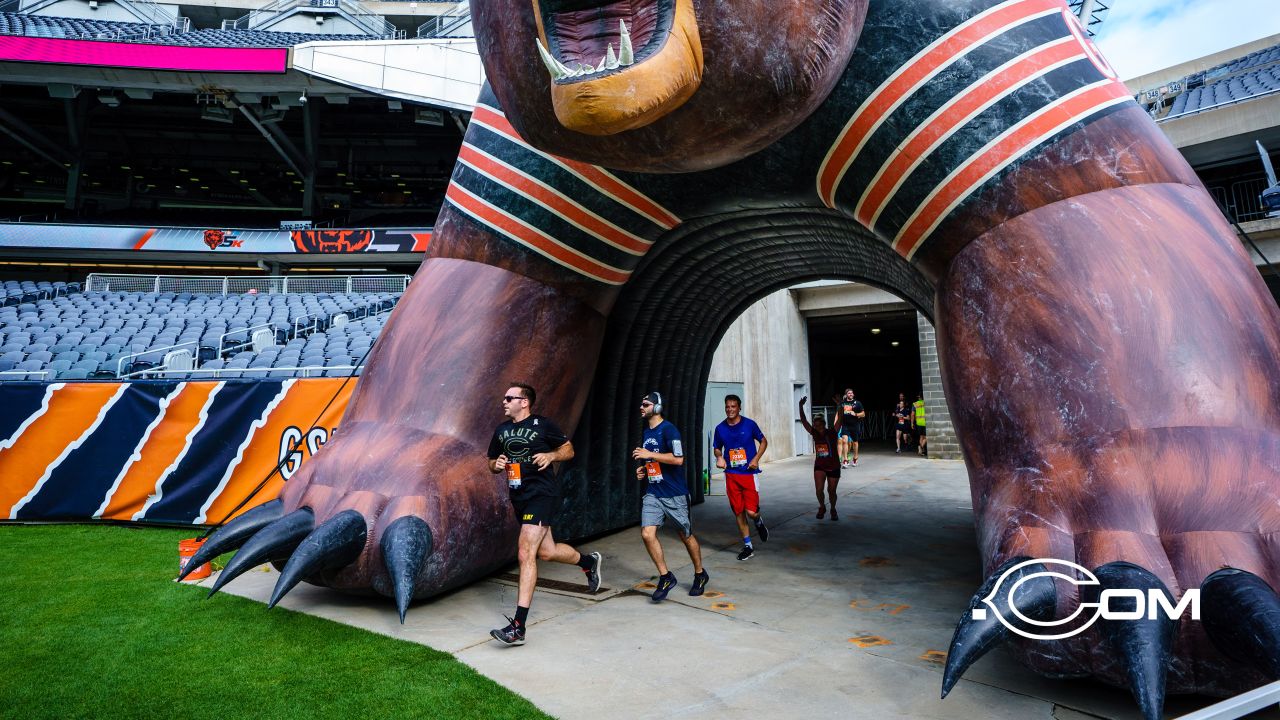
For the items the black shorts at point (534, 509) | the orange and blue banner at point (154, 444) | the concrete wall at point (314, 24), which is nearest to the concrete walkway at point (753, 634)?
the black shorts at point (534, 509)

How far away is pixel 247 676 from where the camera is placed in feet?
10.2

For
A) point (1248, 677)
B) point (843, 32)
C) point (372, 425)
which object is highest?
point (843, 32)

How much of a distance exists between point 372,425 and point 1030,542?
10.8ft

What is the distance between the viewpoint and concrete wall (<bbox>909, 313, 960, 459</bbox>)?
14.2 meters

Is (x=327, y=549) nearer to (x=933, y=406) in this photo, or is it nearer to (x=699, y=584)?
(x=699, y=584)

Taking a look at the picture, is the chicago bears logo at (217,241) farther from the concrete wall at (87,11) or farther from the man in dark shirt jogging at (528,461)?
the man in dark shirt jogging at (528,461)

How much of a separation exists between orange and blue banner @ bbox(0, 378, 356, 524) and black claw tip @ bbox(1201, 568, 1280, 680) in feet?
22.6

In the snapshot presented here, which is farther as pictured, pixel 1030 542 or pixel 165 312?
pixel 165 312

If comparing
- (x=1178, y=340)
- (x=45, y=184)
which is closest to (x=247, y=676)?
(x=1178, y=340)

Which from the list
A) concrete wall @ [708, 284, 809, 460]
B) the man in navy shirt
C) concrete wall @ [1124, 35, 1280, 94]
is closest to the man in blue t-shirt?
the man in navy shirt

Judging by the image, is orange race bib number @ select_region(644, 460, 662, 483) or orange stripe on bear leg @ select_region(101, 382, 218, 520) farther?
orange stripe on bear leg @ select_region(101, 382, 218, 520)

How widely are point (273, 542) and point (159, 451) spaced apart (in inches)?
203

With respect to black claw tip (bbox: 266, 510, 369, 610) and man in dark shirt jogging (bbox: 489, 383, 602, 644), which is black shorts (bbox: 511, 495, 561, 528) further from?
black claw tip (bbox: 266, 510, 369, 610)

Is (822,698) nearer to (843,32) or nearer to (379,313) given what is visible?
(843,32)
